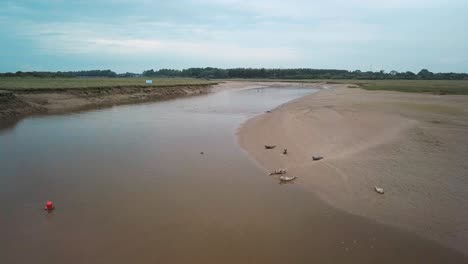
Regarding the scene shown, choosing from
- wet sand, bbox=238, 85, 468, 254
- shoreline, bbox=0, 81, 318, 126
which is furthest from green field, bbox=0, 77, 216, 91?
wet sand, bbox=238, 85, 468, 254

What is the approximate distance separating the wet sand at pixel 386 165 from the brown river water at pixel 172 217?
67 centimetres

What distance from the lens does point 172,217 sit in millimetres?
8281

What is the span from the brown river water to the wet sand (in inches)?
26.4

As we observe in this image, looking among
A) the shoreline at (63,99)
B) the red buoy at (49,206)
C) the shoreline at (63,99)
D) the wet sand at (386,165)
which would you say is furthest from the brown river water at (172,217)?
the shoreline at (63,99)

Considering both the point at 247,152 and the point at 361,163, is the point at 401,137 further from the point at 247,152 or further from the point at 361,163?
the point at 247,152

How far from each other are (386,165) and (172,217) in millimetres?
7590

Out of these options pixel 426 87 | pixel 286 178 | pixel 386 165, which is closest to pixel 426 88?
pixel 426 87

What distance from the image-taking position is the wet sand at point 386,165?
26.2 ft

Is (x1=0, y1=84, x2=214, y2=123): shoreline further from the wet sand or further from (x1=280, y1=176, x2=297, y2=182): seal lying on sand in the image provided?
(x1=280, y1=176, x2=297, y2=182): seal lying on sand

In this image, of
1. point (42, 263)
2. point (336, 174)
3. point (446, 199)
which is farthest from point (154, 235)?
point (446, 199)

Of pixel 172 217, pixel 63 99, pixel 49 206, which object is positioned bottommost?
pixel 172 217

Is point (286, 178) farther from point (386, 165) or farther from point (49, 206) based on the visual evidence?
point (49, 206)

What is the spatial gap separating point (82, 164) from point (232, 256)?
8559mm

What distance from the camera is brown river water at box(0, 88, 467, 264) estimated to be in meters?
6.64
